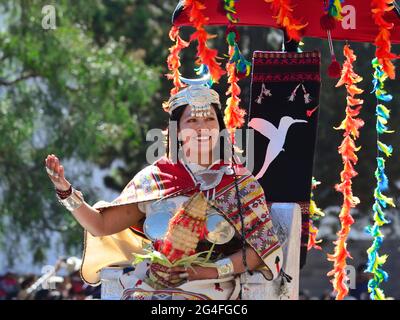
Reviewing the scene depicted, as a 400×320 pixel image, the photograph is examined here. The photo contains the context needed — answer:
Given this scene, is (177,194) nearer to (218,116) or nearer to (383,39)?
(218,116)

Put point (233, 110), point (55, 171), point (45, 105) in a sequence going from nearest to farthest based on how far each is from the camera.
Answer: point (55, 171), point (233, 110), point (45, 105)

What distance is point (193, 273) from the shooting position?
5617mm

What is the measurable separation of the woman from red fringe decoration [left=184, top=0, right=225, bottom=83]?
153 mm

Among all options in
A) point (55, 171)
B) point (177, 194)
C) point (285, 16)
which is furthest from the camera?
point (285, 16)

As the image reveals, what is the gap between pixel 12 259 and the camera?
15023 millimetres

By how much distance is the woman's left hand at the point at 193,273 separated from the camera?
559 centimetres

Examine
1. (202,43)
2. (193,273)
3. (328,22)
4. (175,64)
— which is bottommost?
(193,273)

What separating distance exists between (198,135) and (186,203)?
0.46 metres

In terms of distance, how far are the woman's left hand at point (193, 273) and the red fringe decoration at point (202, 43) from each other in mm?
924

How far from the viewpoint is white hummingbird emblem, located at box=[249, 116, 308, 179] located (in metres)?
6.96

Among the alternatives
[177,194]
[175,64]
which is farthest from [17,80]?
[177,194]
